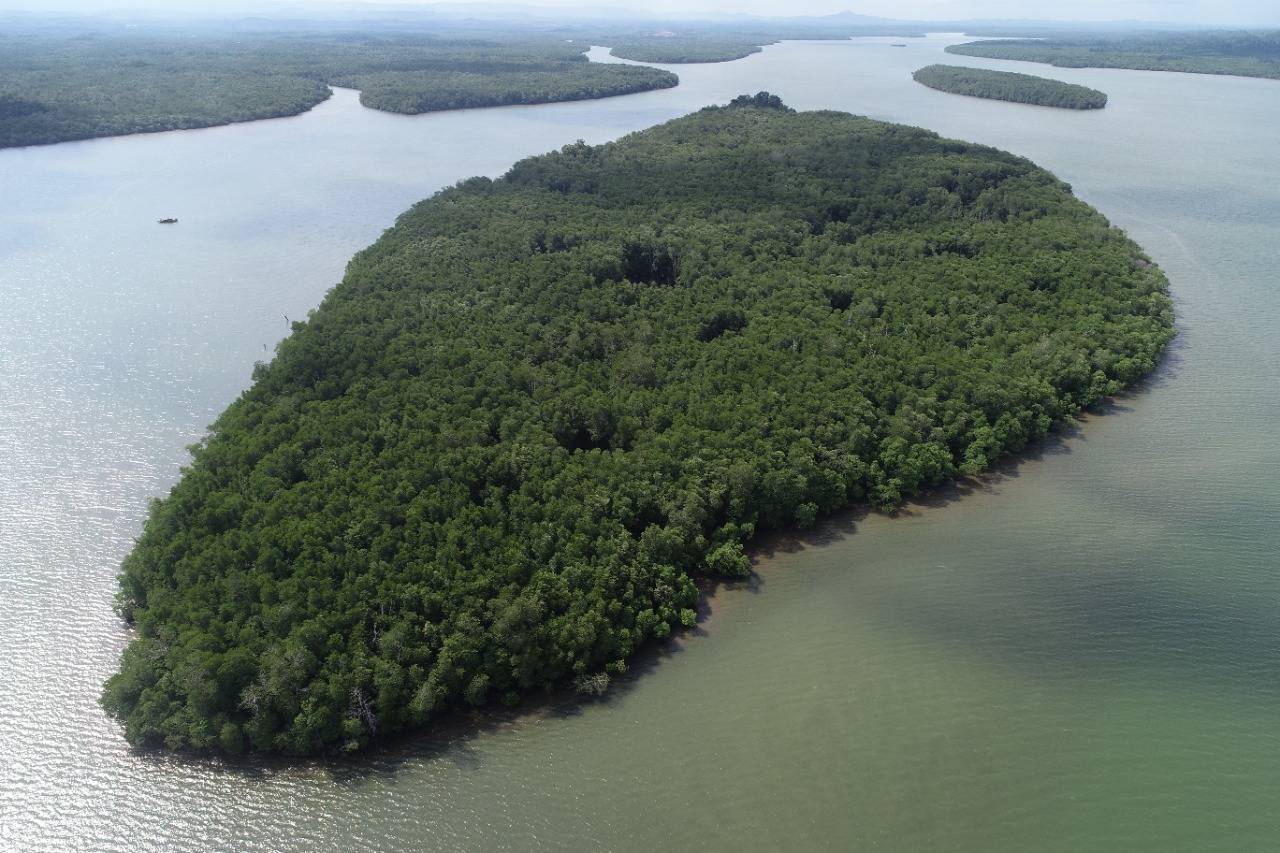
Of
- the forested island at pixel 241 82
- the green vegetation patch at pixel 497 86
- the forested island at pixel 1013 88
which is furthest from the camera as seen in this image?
the green vegetation patch at pixel 497 86

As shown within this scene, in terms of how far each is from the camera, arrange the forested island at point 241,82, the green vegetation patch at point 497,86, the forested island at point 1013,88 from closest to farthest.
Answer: the forested island at point 241,82 < the forested island at point 1013,88 < the green vegetation patch at point 497,86

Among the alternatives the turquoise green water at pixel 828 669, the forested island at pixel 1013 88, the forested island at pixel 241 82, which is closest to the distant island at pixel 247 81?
the forested island at pixel 241 82

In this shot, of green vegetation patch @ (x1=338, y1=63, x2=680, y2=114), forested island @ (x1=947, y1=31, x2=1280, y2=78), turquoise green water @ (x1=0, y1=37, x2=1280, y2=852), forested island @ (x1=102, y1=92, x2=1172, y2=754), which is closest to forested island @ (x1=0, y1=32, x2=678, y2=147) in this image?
green vegetation patch @ (x1=338, y1=63, x2=680, y2=114)

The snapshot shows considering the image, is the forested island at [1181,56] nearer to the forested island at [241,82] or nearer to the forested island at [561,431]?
the forested island at [241,82]

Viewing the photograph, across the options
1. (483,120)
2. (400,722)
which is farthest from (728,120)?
(400,722)

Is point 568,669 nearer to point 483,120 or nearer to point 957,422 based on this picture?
point 957,422
